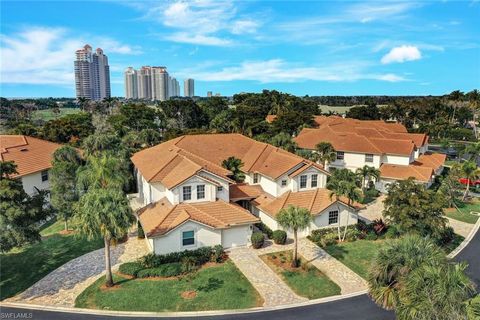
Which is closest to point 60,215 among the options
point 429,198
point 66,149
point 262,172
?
point 66,149

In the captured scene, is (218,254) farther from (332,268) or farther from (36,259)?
(36,259)

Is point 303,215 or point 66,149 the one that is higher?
point 66,149

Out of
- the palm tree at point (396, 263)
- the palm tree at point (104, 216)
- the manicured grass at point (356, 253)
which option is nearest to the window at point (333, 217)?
the manicured grass at point (356, 253)

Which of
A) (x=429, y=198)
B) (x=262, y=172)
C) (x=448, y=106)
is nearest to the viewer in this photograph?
(x=429, y=198)

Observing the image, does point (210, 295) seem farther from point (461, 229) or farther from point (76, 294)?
point (461, 229)

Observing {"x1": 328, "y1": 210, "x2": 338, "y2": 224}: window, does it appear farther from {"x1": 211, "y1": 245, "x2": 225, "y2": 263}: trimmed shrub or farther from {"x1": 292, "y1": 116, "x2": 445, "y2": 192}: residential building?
{"x1": 292, "y1": 116, "x2": 445, "y2": 192}: residential building

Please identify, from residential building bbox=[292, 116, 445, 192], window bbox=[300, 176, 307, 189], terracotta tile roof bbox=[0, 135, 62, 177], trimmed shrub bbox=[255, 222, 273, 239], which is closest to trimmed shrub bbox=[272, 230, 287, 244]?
trimmed shrub bbox=[255, 222, 273, 239]

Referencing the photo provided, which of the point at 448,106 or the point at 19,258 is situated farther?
the point at 448,106

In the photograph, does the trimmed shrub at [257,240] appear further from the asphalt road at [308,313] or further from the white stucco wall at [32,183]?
the white stucco wall at [32,183]
